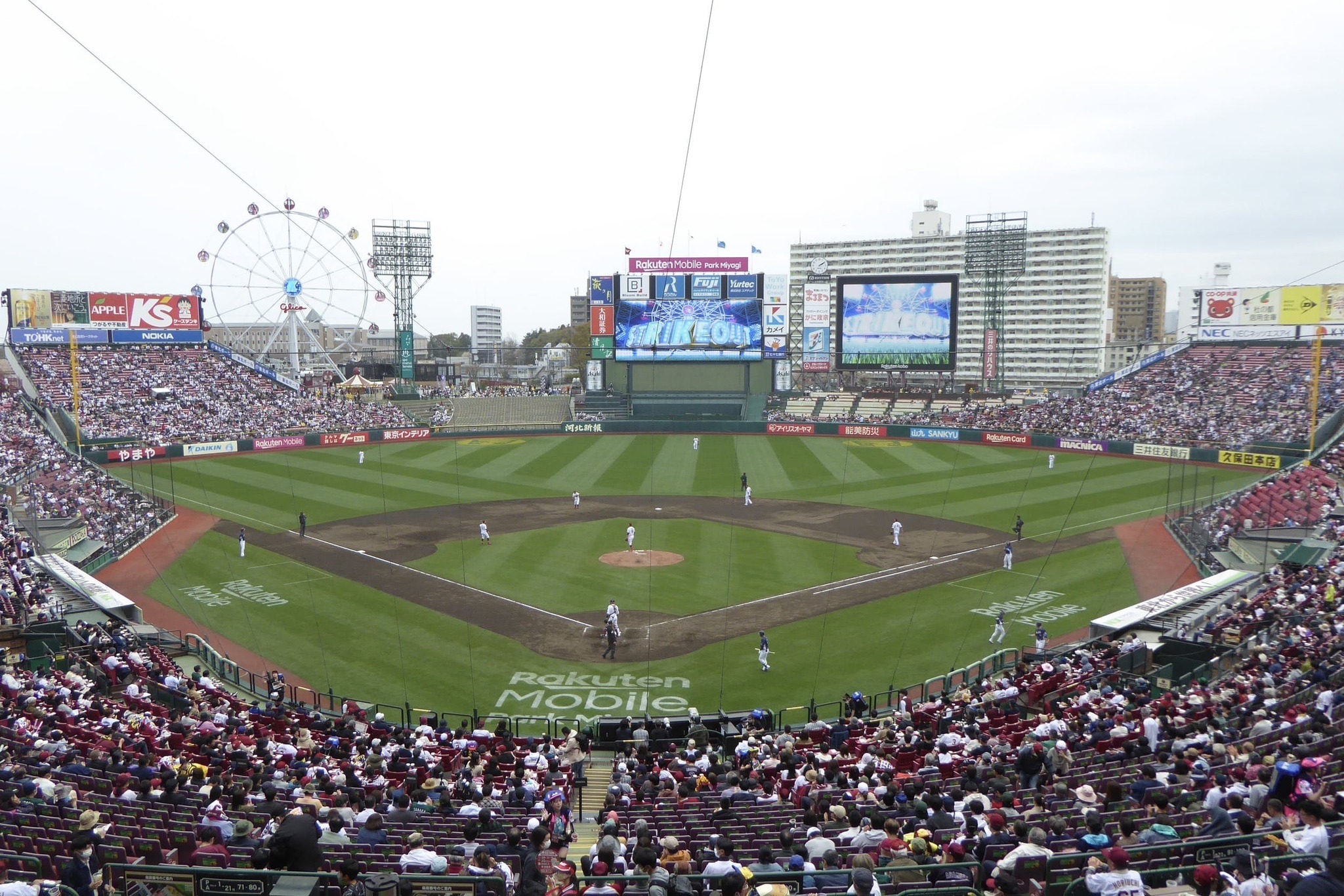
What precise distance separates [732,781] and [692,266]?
73882mm

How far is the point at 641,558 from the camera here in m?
35.0

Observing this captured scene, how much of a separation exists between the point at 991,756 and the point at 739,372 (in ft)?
235

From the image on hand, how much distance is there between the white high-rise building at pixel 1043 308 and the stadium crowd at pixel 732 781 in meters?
122

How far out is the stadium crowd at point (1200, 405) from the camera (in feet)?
186

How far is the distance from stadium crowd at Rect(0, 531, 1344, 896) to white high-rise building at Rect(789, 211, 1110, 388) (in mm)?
121627

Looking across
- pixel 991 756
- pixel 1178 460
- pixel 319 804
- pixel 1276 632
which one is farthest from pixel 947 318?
pixel 319 804

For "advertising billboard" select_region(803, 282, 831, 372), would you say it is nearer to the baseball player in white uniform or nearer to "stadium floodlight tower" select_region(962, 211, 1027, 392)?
"stadium floodlight tower" select_region(962, 211, 1027, 392)

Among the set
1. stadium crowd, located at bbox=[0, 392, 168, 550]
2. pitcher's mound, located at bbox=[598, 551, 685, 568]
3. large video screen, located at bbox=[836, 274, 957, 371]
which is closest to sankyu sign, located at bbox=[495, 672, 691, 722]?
pitcher's mound, located at bbox=[598, 551, 685, 568]

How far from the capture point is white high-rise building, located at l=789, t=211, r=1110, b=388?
147 meters

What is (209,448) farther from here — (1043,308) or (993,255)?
(1043,308)

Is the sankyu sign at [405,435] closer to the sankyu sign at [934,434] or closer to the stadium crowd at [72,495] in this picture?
the stadium crowd at [72,495]

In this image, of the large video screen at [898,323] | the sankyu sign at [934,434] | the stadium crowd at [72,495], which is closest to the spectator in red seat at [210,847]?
the stadium crowd at [72,495]

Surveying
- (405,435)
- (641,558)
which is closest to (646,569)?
(641,558)

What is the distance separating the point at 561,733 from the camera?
65.3ft
